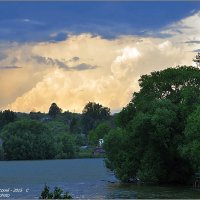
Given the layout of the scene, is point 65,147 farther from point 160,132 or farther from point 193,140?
point 193,140

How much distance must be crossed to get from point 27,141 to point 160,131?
11580cm

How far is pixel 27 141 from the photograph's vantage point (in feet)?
578

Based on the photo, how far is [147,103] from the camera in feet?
232

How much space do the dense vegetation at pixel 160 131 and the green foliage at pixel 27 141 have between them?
4030 inches

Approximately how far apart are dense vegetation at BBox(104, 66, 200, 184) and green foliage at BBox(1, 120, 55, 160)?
10237cm

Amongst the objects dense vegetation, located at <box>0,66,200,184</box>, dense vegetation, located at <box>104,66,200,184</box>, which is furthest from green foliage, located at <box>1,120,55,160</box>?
dense vegetation, located at <box>104,66,200,184</box>

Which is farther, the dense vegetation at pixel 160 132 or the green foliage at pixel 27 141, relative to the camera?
the green foliage at pixel 27 141

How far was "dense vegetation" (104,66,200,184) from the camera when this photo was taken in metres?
64.6

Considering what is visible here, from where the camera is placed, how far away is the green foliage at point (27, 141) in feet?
579

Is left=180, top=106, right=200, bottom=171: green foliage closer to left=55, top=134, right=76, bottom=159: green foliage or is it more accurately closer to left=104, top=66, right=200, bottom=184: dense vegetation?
left=104, top=66, right=200, bottom=184: dense vegetation

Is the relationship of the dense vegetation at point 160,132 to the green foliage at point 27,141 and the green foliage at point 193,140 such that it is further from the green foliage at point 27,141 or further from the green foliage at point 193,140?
the green foliage at point 27,141

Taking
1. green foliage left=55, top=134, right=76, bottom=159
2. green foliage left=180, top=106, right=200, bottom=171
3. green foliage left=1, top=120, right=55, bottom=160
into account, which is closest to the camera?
→ green foliage left=180, top=106, right=200, bottom=171

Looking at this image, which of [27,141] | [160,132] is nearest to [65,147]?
[27,141]

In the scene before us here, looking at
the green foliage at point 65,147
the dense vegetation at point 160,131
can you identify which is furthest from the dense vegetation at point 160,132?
the green foliage at point 65,147
